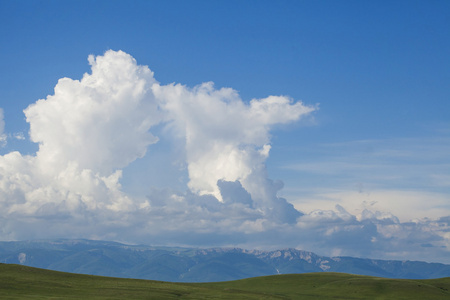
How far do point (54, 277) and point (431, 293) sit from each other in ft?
405

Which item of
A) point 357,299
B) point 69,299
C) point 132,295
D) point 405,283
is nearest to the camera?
point 69,299

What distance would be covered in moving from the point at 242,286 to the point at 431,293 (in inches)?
2797

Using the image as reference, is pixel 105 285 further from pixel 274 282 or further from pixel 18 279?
pixel 274 282

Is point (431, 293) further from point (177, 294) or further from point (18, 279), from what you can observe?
point (18, 279)

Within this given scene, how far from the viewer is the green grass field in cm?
12250

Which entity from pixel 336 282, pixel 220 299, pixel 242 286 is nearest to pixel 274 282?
pixel 242 286

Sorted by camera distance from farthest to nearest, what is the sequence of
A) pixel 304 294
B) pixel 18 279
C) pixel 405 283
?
pixel 405 283, pixel 304 294, pixel 18 279

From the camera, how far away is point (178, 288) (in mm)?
147125

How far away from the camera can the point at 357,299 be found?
154 m

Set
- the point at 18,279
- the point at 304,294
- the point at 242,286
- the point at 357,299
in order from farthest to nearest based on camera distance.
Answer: the point at 242,286 < the point at 304,294 < the point at 357,299 < the point at 18,279

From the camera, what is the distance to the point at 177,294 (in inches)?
5340

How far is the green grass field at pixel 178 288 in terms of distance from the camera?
402ft

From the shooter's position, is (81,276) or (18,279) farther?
(81,276)

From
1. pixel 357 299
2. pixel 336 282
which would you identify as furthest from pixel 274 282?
pixel 357 299
